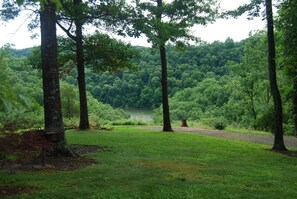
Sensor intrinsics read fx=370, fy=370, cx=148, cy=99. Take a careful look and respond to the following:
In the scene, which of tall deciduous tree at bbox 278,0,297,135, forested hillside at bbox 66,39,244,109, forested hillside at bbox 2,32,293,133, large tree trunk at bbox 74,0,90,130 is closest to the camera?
tall deciduous tree at bbox 278,0,297,135

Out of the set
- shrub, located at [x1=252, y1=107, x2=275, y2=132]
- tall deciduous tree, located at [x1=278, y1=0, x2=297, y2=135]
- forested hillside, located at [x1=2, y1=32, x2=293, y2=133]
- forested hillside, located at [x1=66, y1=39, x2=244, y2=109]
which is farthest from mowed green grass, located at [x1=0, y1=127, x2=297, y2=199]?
forested hillside, located at [x1=66, y1=39, x2=244, y2=109]

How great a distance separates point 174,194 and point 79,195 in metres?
1.62

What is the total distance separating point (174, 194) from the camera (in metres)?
6.39

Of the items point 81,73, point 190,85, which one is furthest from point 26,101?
point 190,85

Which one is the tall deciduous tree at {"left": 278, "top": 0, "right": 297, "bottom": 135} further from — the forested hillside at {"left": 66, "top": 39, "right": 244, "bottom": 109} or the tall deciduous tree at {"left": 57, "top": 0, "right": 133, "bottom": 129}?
the forested hillside at {"left": 66, "top": 39, "right": 244, "bottom": 109}

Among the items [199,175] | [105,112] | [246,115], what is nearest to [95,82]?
[105,112]

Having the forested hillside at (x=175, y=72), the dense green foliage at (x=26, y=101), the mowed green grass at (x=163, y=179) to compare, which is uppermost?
the forested hillside at (x=175, y=72)

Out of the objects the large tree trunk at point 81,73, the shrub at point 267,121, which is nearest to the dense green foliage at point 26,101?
the large tree trunk at point 81,73

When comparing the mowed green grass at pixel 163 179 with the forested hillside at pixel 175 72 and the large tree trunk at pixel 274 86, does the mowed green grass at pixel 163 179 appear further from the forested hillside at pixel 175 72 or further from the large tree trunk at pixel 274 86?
the forested hillside at pixel 175 72

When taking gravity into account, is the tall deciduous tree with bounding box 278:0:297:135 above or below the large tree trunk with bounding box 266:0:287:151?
above

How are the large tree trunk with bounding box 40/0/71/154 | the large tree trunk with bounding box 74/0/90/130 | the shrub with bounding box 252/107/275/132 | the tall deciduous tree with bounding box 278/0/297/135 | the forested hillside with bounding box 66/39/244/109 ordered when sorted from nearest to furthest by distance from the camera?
1. the large tree trunk with bounding box 40/0/71/154
2. the tall deciduous tree with bounding box 278/0/297/135
3. the large tree trunk with bounding box 74/0/90/130
4. the shrub with bounding box 252/107/275/132
5. the forested hillside with bounding box 66/39/244/109

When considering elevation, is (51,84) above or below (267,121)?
above

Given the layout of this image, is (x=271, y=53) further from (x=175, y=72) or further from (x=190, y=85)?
(x=190, y=85)

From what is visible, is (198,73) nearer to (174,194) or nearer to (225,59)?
(225,59)
